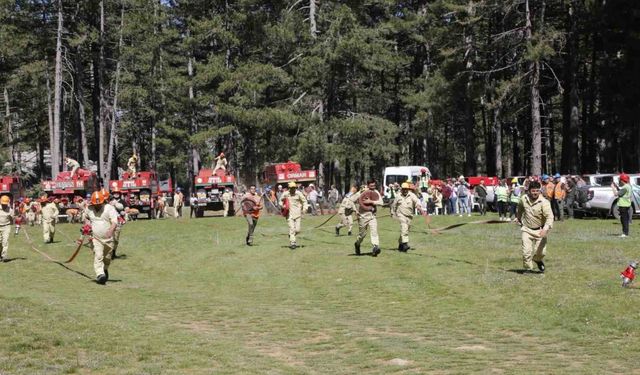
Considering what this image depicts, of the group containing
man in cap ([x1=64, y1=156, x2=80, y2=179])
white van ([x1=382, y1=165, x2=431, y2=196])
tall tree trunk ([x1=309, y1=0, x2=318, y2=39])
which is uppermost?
tall tree trunk ([x1=309, y1=0, x2=318, y2=39])

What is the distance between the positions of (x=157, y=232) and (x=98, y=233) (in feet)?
46.3

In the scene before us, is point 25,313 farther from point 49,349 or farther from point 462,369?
point 462,369

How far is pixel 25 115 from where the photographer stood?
65500 millimetres

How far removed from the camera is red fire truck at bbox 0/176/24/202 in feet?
143

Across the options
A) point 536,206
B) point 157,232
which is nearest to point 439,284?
point 536,206

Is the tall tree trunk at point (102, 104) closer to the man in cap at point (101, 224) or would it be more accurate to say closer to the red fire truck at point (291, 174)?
the red fire truck at point (291, 174)

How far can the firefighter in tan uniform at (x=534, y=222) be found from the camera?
14.9 m

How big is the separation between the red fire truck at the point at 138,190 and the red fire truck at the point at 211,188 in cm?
269

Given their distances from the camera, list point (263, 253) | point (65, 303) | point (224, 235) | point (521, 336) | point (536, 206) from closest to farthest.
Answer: point (521, 336), point (65, 303), point (536, 206), point (263, 253), point (224, 235)

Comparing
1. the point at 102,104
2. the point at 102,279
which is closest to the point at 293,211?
the point at 102,279

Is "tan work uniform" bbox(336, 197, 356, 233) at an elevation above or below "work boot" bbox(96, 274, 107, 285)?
above

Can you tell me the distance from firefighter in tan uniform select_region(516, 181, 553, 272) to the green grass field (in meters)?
0.52

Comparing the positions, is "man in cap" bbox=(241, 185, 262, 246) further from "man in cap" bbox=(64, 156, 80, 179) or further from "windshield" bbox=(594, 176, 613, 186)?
"man in cap" bbox=(64, 156, 80, 179)

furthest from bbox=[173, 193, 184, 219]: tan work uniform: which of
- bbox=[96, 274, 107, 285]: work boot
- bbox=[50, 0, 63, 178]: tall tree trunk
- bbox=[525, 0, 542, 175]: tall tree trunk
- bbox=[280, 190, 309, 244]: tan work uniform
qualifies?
bbox=[96, 274, 107, 285]: work boot
